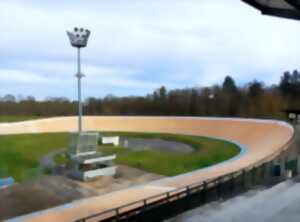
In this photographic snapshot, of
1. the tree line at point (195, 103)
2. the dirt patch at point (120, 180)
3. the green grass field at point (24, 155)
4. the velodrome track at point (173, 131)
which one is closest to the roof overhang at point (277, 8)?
the velodrome track at point (173, 131)

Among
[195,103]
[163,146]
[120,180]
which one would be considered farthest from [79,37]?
[195,103]

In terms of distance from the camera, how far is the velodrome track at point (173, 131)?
12156 millimetres

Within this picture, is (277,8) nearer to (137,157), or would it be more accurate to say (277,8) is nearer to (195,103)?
(137,157)

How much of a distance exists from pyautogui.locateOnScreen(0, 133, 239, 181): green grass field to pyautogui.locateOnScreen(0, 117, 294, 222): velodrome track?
192 cm

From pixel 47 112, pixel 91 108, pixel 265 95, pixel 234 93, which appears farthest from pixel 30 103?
pixel 265 95

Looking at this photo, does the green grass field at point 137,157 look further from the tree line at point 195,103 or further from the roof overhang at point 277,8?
A: the tree line at point 195,103

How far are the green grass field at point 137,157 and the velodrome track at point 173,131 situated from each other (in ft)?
6.31

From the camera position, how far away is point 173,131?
42.8m

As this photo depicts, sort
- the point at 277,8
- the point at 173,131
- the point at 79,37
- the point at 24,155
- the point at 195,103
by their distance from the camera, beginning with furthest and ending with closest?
the point at 195,103 < the point at 173,131 < the point at 24,155 < the point at 79,37 < the point at 277,8

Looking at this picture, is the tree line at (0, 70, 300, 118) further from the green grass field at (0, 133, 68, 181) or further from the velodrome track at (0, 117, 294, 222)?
the green grass field at (0, 133, 68, 181)

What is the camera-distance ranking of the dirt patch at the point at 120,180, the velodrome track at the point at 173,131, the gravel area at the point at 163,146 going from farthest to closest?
the gravel area at the point at 163,146 → the dirt patch at the point at 120,180 → the velodrome track at the point at 173,131

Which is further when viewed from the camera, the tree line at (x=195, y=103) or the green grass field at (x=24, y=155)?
the tree line at (x=195, y=103)

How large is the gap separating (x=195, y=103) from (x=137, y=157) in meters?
39.5

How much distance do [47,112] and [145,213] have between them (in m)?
64.7
